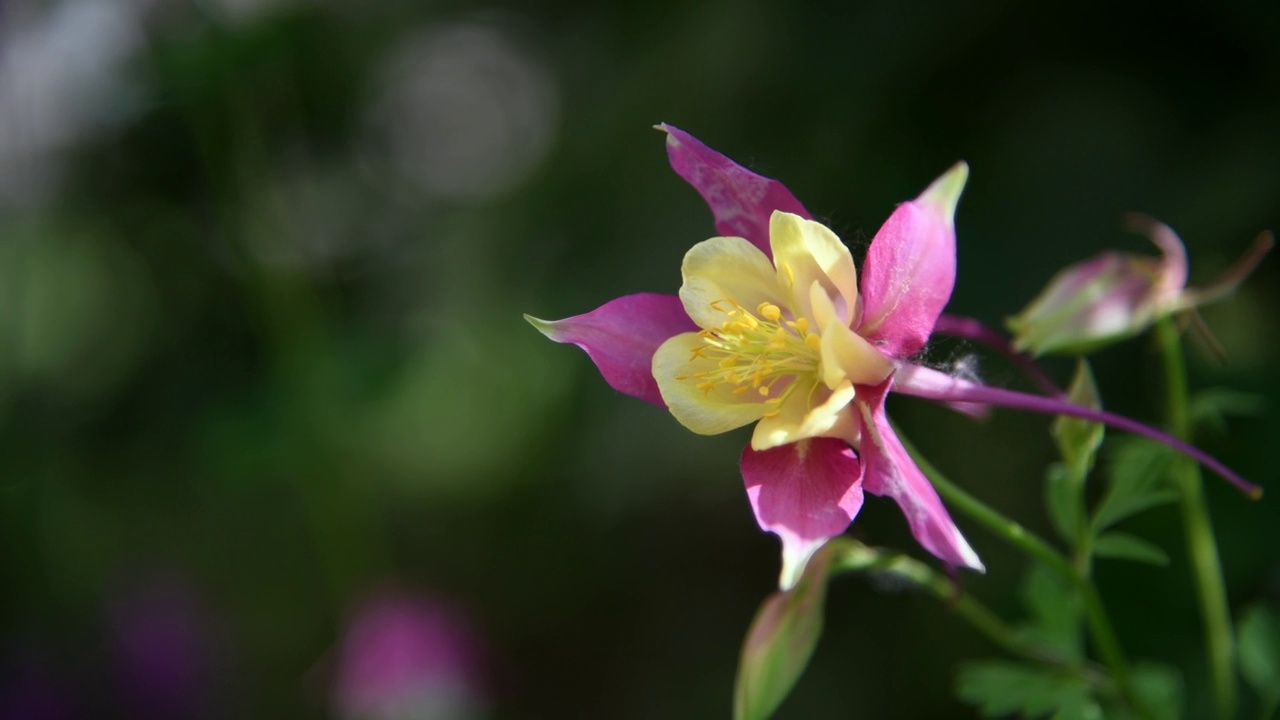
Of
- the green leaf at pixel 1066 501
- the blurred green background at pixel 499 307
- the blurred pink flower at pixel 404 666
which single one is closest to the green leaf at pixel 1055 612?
the green leaf at pixel 1066 501

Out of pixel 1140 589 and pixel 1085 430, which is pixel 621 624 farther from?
pixel 1085 430

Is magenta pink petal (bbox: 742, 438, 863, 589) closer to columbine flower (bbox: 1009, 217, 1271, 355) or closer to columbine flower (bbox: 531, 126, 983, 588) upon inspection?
columbine flower (bbox: 531, 126, 983, 588)

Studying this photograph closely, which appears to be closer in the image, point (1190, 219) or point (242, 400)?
point (1190, 219)

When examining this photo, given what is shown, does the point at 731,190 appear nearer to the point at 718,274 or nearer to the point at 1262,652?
the point at 718,274

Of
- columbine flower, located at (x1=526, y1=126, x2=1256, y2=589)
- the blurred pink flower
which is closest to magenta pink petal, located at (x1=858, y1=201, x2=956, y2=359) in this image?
columbine flower, located at (x1=526, y1=126, x2=1256, y2=589)

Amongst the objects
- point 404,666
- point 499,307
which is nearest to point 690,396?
point 404,666

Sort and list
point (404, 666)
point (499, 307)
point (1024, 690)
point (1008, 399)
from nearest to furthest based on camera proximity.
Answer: point (1008, 399) < point (1024, 690) < point (404, 666) < point (499, 307)

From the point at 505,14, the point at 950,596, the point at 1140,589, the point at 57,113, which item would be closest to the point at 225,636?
the point at 57,113
